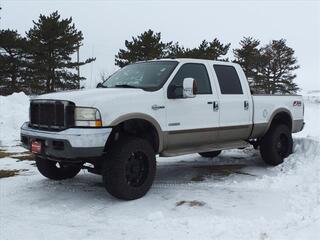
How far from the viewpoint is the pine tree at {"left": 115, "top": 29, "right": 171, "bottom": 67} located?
30.2m

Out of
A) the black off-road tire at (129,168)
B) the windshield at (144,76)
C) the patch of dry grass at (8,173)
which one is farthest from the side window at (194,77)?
the patch of dry grass at (8,173)

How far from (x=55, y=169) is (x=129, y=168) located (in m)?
1.76

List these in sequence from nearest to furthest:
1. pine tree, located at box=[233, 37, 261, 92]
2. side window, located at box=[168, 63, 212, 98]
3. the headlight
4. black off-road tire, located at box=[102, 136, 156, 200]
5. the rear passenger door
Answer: the headlight < black off-road tire, located at box=[102, 136, 156, 200] < side window, located at box=[168, 63, 212, 98] < the rear passenger door < pine tree, located at box=[233, 37, 261, 92]

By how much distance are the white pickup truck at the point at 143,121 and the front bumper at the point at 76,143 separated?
0.01 metres

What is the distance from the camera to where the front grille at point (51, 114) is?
17.1 ft

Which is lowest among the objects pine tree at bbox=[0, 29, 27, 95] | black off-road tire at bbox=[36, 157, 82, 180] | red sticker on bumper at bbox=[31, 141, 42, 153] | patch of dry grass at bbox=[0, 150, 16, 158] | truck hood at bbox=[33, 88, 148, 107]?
patch of dry grass at bbox=[0, 150, 16, 158]

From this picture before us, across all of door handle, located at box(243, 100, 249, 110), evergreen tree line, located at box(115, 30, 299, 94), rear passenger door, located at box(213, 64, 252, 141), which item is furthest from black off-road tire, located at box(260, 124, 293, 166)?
evergreen tree line, located at box(115, 30, 299, 94)

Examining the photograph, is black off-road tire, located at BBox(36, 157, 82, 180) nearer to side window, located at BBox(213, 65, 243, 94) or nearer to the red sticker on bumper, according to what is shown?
the red sticker on bumper

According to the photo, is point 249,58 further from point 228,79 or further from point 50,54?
point 228,79

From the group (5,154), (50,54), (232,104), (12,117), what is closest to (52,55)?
(50,54)

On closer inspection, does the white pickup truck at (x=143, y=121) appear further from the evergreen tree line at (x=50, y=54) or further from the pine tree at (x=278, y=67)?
the pine tree at (x=278, y=67)

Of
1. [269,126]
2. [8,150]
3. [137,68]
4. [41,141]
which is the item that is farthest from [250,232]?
[8,150]

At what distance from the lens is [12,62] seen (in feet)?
100

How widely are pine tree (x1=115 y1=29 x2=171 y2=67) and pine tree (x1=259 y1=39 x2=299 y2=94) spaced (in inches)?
563
